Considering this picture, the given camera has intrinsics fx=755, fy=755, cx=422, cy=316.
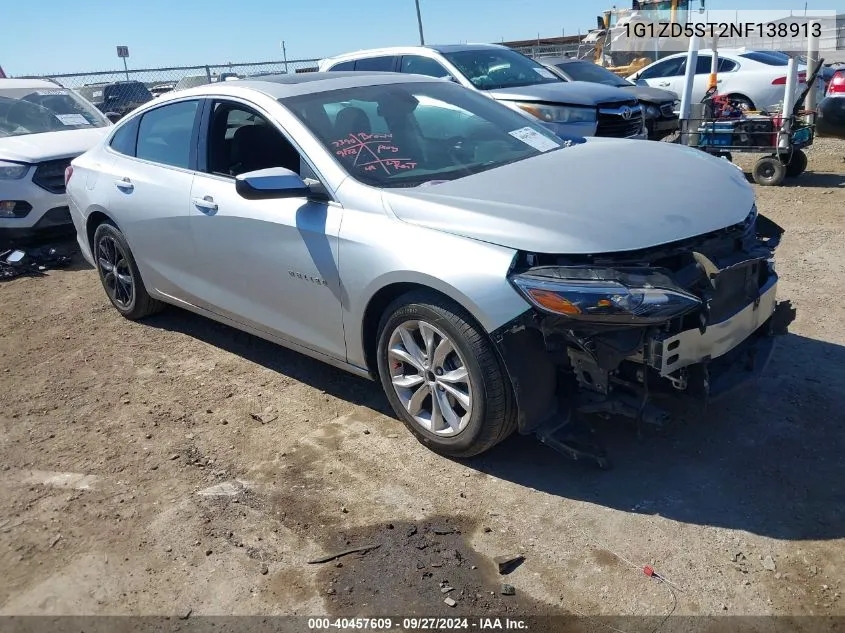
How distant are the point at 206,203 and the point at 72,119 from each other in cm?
627

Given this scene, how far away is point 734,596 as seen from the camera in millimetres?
2637

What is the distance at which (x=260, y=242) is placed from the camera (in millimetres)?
4059

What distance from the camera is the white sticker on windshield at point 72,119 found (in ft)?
30.9

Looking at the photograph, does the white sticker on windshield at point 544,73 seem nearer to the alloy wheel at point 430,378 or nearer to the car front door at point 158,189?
the car front door at point 158,189

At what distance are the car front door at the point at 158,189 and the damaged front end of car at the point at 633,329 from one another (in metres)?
2.45

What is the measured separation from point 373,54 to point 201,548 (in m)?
8.07

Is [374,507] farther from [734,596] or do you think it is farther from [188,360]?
[188,360]

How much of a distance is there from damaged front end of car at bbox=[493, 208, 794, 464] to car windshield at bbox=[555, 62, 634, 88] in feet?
30.8

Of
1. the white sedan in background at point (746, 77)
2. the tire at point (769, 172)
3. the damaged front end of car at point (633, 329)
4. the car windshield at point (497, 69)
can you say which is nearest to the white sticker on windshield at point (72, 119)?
the car windshield at point (497, 69)

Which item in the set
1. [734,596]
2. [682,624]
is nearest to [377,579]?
[682,624]

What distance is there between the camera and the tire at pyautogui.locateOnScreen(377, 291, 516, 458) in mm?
3197

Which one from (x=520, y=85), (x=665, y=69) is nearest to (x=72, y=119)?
(x=520, y=85)

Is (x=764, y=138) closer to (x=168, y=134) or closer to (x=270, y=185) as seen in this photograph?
(x=168, y=134)

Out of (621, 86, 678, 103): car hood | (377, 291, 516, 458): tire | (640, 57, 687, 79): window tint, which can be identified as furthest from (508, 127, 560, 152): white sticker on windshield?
(640, 57, 687, 79): window tint
